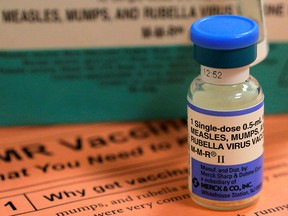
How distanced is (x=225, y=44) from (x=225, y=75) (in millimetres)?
29

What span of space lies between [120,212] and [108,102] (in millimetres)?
178

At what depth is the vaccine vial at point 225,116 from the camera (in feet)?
1.67

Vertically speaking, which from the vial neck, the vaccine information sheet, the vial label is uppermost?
the vial neck

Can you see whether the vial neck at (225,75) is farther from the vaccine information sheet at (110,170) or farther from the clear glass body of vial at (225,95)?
the vaccine information sheet at (110,170)

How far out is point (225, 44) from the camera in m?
0.50

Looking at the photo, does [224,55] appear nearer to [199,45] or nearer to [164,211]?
[199,45]

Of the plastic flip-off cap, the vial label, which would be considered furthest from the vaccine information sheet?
the plastic flip-off cap

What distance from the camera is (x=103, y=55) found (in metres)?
0.69

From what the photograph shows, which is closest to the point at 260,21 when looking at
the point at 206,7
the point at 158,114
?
the point at 206,7

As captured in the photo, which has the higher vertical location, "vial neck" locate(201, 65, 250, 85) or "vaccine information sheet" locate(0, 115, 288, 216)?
"vial neck" locate(201, 65, 250, 85)

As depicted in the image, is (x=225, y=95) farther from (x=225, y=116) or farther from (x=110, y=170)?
(x=110, y=170)

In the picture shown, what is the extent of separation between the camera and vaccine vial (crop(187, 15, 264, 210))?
1.67 feet

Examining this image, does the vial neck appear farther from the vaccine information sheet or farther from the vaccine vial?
the vaccine information sheet

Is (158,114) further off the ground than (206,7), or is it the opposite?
(206,7)
